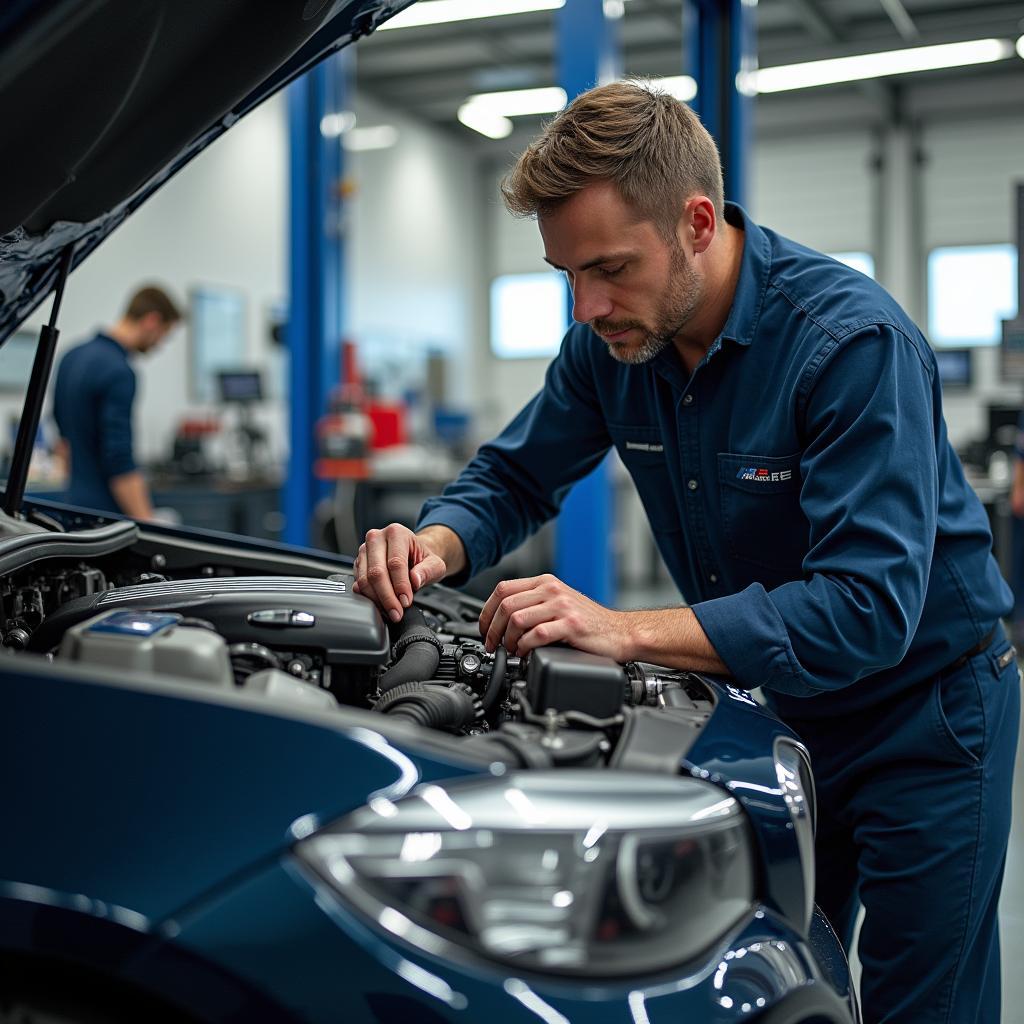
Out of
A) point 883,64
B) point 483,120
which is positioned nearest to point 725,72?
point 883,64

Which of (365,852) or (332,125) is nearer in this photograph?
(365,852)

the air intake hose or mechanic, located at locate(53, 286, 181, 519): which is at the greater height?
mechanic, located at locate(53, 286, 181, 519)

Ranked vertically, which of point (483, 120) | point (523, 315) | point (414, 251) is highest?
point (483, 120)

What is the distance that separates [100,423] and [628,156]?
339cm

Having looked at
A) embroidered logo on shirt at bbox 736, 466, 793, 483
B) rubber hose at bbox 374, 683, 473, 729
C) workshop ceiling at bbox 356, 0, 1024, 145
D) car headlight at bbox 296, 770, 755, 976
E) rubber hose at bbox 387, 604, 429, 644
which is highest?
workshop ceiling at bbox 356, 0, 1024, 145

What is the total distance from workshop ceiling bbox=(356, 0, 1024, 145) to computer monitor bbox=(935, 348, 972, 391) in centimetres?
280

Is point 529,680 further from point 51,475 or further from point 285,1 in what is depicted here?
point 51,475

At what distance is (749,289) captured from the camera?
5.33ft

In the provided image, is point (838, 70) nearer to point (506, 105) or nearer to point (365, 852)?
point (506, 105)

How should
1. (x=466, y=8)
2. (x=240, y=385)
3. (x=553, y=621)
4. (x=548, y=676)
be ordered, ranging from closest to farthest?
1. (x=548, y=676)
2. (x=553, y=621)
3. (x=240, y=385)
4. (x=466, y=8)

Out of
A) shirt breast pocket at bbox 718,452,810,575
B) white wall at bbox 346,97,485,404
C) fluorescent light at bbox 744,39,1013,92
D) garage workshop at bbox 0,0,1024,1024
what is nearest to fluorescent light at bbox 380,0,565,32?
fluorescent light at bbox 744,39,1013,92

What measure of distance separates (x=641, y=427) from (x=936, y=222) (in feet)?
38.2

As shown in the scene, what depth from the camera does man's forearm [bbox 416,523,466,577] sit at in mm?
1783

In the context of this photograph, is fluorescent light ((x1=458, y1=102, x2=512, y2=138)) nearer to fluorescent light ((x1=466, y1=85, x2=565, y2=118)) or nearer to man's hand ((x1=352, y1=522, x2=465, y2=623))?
fluorescent light ((x1=466, y1=85, x2=565, y2=118))
